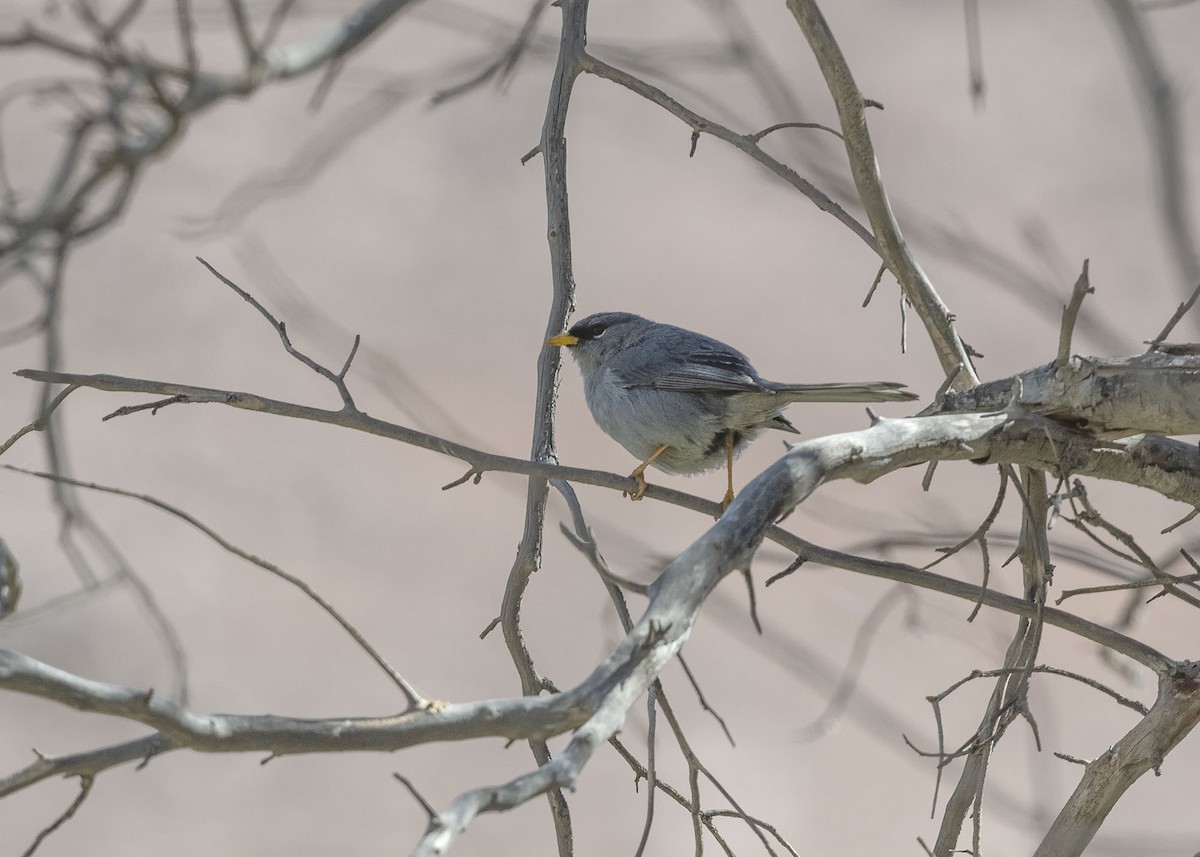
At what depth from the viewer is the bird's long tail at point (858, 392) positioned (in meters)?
3.37

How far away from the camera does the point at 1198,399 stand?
273cm

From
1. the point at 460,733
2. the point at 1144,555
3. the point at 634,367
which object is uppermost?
the point at 634,367

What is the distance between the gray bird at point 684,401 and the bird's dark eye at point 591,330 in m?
0.21

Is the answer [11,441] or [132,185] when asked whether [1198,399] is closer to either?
[132,185]

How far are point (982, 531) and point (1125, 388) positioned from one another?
19.2 inches

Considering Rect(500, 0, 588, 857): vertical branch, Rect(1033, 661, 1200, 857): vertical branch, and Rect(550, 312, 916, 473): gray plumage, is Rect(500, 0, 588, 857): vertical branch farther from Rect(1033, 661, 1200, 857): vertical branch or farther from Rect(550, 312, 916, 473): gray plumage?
Rect(1033, 661, 1200, 857): vertical branch

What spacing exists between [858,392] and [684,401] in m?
1.03

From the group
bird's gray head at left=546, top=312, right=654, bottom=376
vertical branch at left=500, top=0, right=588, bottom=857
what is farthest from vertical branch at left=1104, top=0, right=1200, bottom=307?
bird's gray head at left=546, top=312, right=654, bottom=376

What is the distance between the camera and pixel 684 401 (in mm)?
4434

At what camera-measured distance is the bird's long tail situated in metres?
3.37


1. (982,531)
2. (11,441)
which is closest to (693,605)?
(982,531)

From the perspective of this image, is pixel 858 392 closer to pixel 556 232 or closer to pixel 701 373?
pixel 701 373

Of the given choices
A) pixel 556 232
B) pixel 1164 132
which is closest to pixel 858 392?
pixel 556 232

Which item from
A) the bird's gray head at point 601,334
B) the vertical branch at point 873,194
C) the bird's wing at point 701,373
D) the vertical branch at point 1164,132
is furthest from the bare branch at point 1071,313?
the bird's gray head at point 601,334
